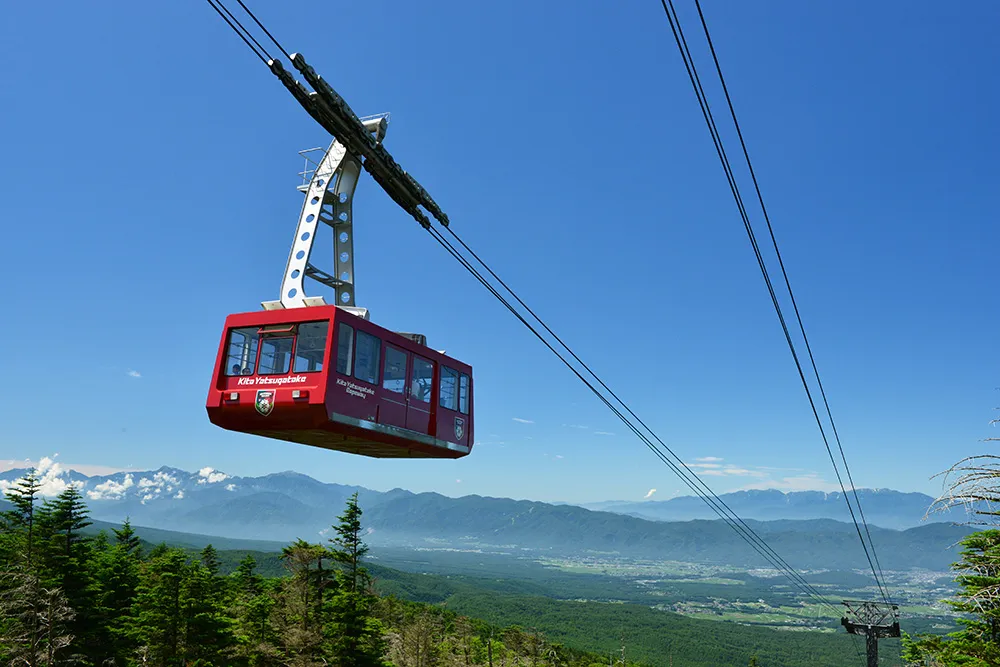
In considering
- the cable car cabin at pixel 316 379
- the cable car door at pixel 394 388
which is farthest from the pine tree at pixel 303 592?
the cable car door at pixel 394 388

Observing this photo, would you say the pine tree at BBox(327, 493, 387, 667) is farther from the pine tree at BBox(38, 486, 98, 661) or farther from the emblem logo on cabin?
the emblem logo on cabin

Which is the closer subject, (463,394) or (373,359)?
(373,359)

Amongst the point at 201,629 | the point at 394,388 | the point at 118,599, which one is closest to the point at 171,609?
the point at 201,629

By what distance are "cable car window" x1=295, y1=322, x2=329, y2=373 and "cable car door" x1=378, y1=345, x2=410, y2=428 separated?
184 centimetres

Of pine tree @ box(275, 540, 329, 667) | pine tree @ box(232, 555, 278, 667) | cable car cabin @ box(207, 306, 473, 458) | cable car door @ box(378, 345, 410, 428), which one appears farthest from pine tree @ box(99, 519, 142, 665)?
cable car door @ box(378, 345, 410, 428)

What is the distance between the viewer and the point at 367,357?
13734 millimetres

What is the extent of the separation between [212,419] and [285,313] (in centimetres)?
286

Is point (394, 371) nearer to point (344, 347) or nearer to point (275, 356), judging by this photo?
point (344, 347)

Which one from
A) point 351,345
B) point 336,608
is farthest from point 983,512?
point 336,608

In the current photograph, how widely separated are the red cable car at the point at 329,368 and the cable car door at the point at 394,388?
2 centimetres

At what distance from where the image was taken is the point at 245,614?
50312mm

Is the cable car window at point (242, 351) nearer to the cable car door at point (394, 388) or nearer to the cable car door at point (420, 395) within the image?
the cable car door at point (394, 388)

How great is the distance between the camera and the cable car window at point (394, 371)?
14375mm

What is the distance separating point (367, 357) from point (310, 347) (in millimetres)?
1291
